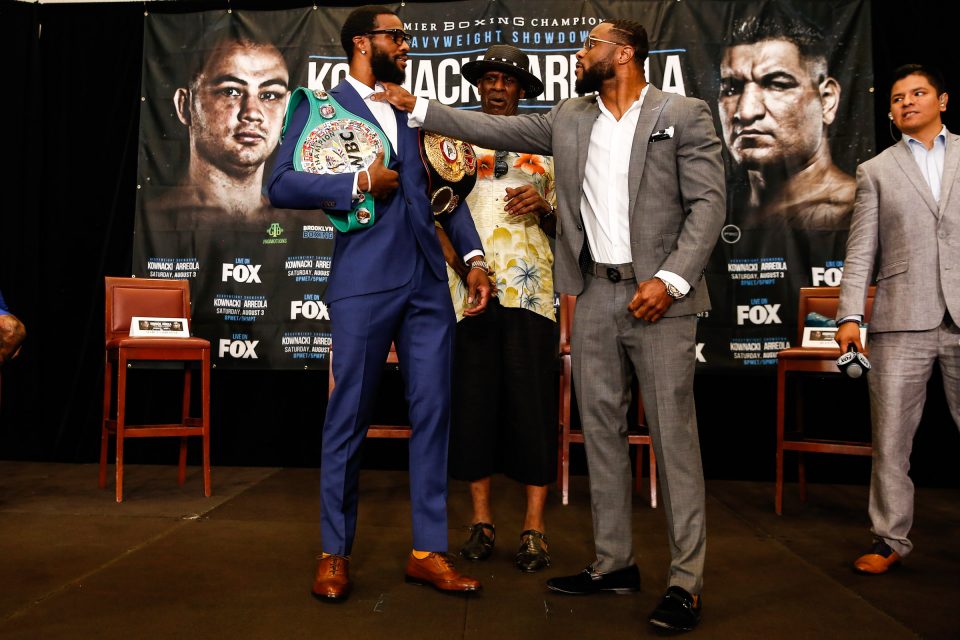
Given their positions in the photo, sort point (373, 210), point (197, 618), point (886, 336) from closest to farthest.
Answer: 1. point (197, 618)
2. point (373, 210)
3. point (886, 336)

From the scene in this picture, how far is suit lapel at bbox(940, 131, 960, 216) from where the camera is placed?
268 cm

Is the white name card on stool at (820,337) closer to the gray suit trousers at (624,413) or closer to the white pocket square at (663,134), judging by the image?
the gray suit trousers at (624,413)

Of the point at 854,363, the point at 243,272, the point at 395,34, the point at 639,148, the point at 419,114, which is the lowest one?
the point at 854,363

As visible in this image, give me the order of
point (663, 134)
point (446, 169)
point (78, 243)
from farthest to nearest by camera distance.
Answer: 1. point (78, 243)
2. point (446, 169)
3. point (663, 134)

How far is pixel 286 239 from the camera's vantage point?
470 centimetres

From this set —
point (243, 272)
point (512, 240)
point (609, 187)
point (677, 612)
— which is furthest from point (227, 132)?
point (677, 612)

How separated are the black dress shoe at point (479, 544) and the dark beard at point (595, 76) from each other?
1.60 meters

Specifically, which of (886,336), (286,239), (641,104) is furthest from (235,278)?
(886,336)

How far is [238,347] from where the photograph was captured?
15.3 ft

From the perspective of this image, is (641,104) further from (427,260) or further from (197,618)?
(197,618)

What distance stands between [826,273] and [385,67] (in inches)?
127

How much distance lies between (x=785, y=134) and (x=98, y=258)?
4434mm

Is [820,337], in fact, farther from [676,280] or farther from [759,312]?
[676,280]

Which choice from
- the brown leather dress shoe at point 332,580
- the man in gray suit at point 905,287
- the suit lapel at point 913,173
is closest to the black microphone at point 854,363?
the man in gray suit at point 905,287
